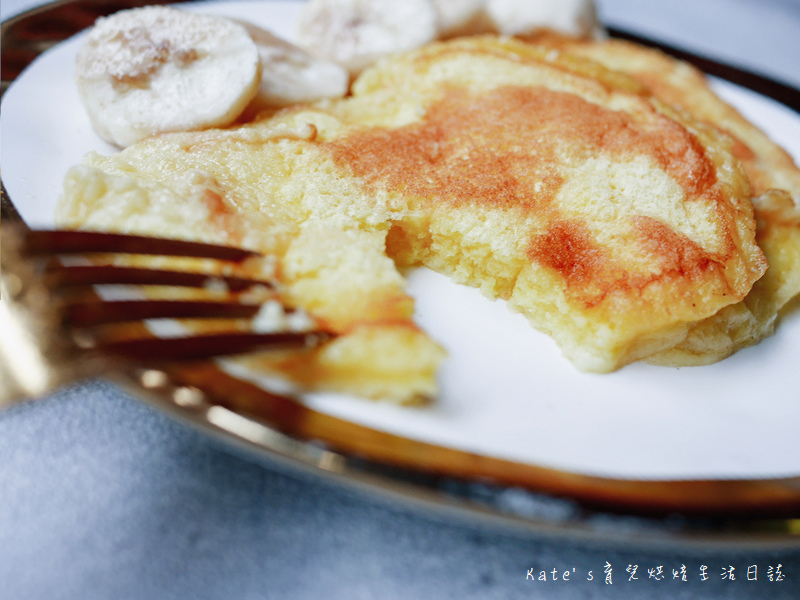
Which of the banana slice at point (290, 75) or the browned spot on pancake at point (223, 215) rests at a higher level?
the banana slice at point (290, 75)

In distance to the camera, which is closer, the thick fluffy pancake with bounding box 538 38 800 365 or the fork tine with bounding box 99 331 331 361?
the fork tine with bounding box 99 331 331 361

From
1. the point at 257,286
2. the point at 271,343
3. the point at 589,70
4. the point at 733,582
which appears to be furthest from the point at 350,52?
the point at 733,582

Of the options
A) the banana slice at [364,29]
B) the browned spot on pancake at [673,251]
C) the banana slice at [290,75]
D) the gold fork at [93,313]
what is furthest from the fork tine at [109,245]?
the banana slice at [364,29]

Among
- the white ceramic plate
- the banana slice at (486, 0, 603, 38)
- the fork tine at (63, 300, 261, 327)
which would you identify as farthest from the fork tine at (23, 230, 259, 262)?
the banana slice at (486, 0, 603, 38)

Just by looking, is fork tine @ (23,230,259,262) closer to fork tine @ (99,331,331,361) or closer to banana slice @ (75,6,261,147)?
fork tine @ (99,331,331,361)

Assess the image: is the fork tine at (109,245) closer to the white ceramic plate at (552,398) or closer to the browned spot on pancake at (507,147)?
the white ceramic plate at (552,398)

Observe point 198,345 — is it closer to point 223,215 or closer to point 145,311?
point 145,311

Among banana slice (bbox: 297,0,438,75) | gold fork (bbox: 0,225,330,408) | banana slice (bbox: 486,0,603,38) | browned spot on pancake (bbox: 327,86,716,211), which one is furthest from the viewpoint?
banana slice (bbox: 486,0,603,38)

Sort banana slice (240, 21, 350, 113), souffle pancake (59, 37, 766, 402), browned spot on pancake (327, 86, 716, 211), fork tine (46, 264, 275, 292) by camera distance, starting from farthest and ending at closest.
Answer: banana slice (240, 21, 350, 113) < browned spot on pancake (327, 86, 716, 211) < souffle pancake (59, 37, 766, 402) < fork tine (46, 264, 275, 292)
